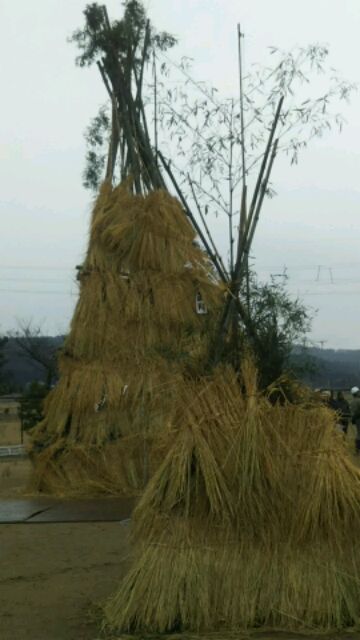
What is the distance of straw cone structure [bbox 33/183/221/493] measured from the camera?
1442cm

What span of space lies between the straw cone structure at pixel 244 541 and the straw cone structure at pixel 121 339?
741 centimetres

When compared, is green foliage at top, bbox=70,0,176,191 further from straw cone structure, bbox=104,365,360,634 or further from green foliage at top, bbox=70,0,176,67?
straw cone structure, bbox=104,365,360,634

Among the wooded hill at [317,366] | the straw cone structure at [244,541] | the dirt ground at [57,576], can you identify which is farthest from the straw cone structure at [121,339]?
the straw cone structure at [244,541]

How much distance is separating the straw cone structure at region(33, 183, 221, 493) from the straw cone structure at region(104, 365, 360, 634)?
24.3ft

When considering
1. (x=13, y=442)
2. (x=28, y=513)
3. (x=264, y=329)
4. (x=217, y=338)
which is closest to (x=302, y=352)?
(x=217, y=338)

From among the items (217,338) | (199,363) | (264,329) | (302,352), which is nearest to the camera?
(199,363)

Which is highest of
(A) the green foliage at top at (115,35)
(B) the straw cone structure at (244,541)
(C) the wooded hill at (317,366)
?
(A) the green foliage at top at (115,35)

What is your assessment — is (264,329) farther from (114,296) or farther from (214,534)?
(114,296)

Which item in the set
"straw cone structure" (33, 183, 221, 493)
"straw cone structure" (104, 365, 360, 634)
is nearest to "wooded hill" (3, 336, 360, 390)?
"straw cone structure" (33, 183, 221, 493)

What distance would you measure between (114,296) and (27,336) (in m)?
31.6

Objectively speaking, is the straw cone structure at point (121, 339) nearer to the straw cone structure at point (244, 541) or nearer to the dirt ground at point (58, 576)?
the dirt ground at point (58, 576)

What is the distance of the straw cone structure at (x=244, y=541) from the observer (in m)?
6.56

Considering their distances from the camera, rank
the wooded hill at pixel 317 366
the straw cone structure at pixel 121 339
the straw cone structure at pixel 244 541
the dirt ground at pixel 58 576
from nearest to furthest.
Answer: the straw cone structure at pixel 244 541
the dirt ground at pixel 58 576
the wooded hill at pixel 317 366
the straw cone structure at pixel 121 339

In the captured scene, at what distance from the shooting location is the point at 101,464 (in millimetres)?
14500
